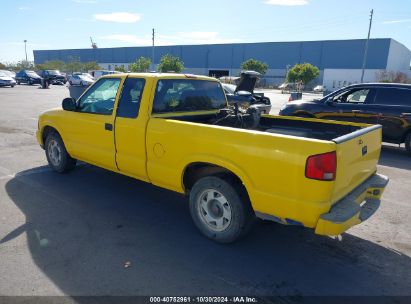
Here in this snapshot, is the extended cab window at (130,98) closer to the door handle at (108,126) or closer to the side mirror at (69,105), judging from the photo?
the door handle at (108,126)

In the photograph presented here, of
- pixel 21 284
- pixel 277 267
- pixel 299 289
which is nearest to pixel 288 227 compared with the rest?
pixel 277 267

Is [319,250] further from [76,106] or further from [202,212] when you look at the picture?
[76,106]

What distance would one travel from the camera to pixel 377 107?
852cm

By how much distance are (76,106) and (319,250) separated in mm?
4041

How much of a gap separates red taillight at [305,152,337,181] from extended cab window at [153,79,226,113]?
2.16 meters

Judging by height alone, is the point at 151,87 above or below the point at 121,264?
above

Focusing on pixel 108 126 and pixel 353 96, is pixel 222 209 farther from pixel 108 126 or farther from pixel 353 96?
pixel 353 96

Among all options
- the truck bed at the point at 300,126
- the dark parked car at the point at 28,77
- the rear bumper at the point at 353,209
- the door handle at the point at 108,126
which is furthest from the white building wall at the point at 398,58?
the door handle at the point at 108,126

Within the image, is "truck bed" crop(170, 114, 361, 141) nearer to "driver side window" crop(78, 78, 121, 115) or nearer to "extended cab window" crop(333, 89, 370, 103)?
"driver side window" crop(78, 78, 121, 115)

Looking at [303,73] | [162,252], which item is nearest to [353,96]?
[162,252]

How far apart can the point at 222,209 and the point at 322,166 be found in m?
1.28

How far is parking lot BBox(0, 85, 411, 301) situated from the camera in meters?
3.03

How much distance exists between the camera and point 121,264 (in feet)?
10.9

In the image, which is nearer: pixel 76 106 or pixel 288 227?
pixel 288 227
